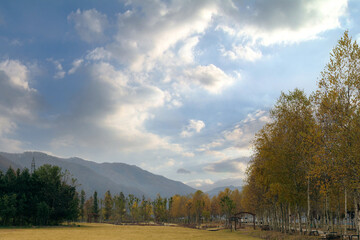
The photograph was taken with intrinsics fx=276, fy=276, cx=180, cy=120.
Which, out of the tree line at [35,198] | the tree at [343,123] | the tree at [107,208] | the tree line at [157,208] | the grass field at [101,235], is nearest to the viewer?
the tree at [343,123]

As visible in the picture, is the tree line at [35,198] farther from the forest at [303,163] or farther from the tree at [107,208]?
the tree at [107,208]

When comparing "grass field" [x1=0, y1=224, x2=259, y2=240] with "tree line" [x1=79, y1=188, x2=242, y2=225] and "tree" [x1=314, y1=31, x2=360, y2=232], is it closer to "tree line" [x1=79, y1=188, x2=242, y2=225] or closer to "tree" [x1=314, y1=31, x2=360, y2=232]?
"tree" [x1=314, y1=31, x2=360, y2=232]

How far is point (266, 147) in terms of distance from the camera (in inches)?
1603

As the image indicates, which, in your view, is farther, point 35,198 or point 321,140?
point 35,198

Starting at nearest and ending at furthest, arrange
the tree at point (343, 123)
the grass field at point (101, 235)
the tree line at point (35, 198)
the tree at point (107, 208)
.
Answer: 1. the tree at point (343, 123)
2. the grass field at point (101, 235)
3. the tree line at point (35, 198)
4. the tree at point (107, 208)

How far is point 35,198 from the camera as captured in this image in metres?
76.9

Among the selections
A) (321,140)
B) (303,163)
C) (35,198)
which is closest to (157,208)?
(35,198)

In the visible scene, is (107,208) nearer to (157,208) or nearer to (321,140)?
(157,208)

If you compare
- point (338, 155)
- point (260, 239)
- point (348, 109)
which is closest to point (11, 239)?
point (260, 239)

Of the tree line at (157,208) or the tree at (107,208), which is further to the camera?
the tree at (107,208)

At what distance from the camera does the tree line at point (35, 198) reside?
71188mm

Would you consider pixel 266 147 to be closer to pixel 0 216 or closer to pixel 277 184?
pixel 277 184

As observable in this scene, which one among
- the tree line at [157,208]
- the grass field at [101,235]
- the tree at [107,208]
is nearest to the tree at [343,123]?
the grass field at [101,235]

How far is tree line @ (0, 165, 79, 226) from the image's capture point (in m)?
71.2
